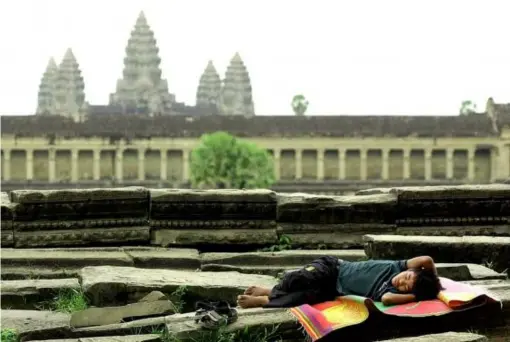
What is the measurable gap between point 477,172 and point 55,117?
69.6ft

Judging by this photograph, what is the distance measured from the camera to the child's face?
5.59 m

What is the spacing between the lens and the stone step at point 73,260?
7.20 m

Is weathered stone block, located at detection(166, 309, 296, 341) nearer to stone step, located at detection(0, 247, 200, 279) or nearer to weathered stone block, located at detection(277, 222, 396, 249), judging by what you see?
stone step, located at detection(0, 247, 200, 279)

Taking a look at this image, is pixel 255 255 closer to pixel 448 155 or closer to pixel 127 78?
pixel 448 155

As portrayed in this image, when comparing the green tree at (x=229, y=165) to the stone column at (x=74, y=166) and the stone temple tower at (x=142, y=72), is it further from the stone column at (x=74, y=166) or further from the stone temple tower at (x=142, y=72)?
the stone temple tower at (x=142, y=72)

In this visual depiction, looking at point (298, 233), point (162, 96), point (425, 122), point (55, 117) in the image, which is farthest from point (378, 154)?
point (298, 233)

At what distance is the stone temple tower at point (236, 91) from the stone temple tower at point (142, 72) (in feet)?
14.5

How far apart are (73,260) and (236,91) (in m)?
72.8

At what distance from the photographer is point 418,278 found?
18.4ft

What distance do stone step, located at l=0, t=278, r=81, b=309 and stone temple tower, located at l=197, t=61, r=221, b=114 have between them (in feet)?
263

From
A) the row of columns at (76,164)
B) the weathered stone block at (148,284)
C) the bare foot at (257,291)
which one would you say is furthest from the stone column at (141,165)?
the bare foot at (257,291)

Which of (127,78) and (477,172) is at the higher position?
(127,78)

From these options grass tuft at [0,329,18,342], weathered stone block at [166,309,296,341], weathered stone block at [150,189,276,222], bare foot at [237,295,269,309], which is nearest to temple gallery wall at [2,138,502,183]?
weathered stone block at [150,189,276,222]

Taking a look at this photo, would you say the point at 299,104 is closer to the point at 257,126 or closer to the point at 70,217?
the point at 257,126
